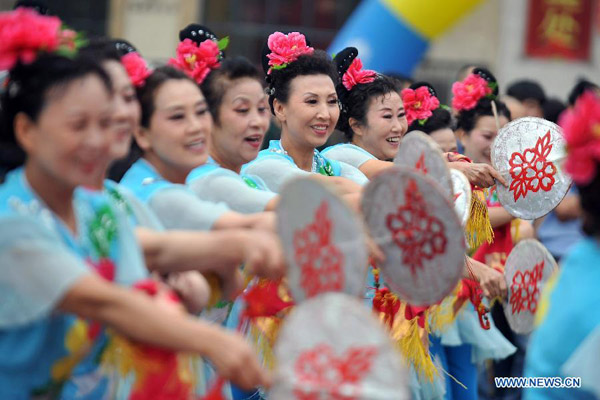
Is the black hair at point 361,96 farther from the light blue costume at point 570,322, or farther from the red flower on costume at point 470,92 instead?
the light blue costume at point 570,322

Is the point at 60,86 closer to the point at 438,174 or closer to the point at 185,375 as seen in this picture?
the point at 185,375

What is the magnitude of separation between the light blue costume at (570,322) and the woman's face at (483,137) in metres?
3.42

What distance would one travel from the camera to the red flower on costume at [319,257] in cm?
276

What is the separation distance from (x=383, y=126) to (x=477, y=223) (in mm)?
679

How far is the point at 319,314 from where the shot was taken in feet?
8.43

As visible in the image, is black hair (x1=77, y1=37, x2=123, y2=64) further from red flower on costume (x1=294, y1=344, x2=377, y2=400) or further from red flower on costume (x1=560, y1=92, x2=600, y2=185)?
red flower on costume (x1=560, y1=92, x2=600, y2=185)

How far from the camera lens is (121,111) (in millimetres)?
2715

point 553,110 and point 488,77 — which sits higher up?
point 488,77

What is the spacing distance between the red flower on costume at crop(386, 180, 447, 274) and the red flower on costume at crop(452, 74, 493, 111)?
10.5 feet

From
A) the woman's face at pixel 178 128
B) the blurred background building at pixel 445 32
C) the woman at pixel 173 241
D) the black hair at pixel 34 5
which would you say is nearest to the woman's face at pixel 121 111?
the woman at pixel 173 241

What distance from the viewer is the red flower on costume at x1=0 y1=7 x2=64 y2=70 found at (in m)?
2.68

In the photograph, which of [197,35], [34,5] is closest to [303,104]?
[197,35]

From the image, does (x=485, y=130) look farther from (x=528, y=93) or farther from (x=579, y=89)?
(x=528, y=93)

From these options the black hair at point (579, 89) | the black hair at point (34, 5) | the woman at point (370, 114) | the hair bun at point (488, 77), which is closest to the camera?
the black hair at point (34, 5)
